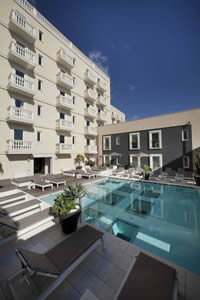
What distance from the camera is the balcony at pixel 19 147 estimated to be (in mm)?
9652

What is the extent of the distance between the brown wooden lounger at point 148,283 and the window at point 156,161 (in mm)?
12679

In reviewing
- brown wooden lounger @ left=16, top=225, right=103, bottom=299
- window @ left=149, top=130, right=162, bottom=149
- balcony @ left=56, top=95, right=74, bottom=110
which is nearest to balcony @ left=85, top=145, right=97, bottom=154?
balcony @ left=56, top=95, right=74, bottom=110

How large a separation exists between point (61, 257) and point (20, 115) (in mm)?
11343

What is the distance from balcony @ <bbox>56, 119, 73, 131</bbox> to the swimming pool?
8.49 meters

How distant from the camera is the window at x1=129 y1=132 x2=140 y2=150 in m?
15.1

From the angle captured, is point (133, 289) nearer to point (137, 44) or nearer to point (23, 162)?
point (23, 162)

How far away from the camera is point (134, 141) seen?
50.8ft

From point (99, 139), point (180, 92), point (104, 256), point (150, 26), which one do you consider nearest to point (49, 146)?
point (99, 139)

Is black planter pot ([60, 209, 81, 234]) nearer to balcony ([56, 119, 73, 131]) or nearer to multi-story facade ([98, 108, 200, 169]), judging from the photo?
multi-story facade ([98, 108, 200, 169])

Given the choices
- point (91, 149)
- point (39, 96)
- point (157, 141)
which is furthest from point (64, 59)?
point (157, 141)

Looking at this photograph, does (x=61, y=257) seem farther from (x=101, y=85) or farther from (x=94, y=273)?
(x=101, y=85)

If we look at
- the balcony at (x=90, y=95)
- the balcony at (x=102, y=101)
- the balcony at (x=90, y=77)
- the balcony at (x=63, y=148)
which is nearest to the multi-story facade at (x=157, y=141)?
the balcony at (x=102, y=101)

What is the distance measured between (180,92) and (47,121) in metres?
22.8

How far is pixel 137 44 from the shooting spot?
1253cm
